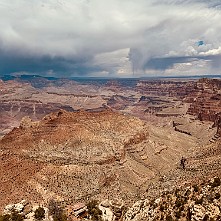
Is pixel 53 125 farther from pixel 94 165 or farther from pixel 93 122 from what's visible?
pixel 94 165

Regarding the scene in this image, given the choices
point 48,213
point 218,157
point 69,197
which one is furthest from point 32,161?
point 218,157

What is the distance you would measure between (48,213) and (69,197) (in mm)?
14236

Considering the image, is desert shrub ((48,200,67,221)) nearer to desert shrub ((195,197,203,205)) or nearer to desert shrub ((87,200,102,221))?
desert shrub ((87,200,102,221))

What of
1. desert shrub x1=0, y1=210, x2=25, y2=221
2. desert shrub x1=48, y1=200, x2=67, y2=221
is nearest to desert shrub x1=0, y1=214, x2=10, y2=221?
desert shrub x1=0, y1=210, x2=25, y2=221

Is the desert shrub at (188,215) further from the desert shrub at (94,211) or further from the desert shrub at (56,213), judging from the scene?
the desert shrub at (56,213)

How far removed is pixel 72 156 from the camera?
93.2 meters

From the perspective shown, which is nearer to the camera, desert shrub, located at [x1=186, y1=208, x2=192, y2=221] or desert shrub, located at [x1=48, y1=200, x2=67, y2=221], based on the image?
desert shrub, located at [x1=186, y1=208, x2=192, y2=221]

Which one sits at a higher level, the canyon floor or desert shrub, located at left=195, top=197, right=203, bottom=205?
desert shrub, located at left=195, top=197, right=203, bottom=205

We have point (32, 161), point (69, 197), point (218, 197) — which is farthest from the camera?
point (32, 161)

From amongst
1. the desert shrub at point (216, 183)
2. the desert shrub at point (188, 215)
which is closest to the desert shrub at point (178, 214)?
the desert shrub at point (188, 215)

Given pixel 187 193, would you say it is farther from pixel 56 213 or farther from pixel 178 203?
pixel 56 213

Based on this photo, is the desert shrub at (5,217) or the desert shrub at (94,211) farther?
the desert shrub at (94,211)

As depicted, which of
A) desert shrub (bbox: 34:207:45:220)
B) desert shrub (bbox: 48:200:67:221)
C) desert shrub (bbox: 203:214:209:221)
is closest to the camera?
desert shrub (bbox: 203:214:209:221)

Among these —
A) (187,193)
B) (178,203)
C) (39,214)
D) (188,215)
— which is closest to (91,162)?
(39,214)
